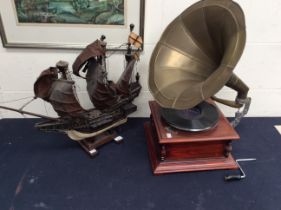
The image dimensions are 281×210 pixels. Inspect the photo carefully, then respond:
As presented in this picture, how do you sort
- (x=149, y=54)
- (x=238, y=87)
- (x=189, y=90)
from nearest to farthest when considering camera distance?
(x=189, y=90)
(x=238, y=87)
(x=149, y=54)

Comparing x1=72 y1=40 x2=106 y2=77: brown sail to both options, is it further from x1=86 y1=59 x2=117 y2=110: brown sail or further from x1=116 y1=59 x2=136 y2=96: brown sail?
x1=116 y1=59 x2=136 y2=96: brown sail

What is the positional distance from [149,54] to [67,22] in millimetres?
405

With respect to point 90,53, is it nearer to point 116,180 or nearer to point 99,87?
point 99,87

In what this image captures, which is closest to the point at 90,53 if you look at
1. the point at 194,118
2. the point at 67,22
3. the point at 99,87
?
the point at 99,87

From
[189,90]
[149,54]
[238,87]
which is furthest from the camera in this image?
[149,54]

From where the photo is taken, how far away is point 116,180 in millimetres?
1056

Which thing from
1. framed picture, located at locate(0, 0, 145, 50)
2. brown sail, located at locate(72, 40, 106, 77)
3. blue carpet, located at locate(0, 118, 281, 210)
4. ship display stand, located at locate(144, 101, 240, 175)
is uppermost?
framed picture, located at locate(0, 0, 145, 50)

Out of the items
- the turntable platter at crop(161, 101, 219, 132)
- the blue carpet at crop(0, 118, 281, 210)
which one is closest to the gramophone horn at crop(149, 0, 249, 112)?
the turntable platter at crop(161, 101, 219, 132)

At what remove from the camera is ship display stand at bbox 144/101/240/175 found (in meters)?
1.04

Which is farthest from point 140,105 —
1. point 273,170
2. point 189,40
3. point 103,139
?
point 273,170

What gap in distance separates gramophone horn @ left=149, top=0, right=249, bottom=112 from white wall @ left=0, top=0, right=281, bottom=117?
14cm

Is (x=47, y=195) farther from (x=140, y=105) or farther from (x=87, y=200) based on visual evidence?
(x=140, y=105)

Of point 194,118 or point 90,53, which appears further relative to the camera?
point 194,118

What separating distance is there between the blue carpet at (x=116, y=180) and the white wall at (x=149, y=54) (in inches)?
8.7
